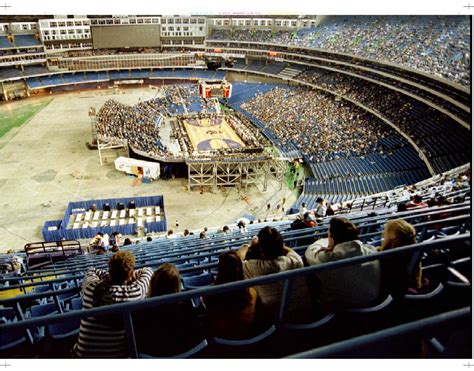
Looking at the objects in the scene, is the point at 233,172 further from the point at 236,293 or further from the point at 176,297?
the point at 176,297

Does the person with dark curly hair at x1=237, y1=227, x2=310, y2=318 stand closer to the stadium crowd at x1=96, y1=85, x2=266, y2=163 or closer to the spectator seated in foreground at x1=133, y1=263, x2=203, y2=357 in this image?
the spectator seated in foreground at x1=133, y1=263, x2=203, y2=357

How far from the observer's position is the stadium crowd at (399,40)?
76.6 ft

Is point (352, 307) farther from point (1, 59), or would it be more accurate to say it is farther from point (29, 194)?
point (1, 59)

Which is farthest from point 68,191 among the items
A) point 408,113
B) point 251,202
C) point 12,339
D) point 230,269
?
point 408,113

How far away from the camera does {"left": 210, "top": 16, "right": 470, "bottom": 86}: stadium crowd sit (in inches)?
920

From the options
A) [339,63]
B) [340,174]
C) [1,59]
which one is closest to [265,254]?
[340,174]

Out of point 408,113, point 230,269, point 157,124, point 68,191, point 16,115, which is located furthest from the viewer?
point 16,115

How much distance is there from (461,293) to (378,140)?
2708cm

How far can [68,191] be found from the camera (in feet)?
76.1

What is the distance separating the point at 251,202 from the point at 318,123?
1355 cm

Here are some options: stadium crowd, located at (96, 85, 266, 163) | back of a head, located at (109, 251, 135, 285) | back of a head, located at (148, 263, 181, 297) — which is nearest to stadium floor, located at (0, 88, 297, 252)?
stadium crowd, located at (96, 85, 266, 163)

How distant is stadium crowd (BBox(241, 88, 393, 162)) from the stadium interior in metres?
0.25

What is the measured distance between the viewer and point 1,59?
45.5 meters

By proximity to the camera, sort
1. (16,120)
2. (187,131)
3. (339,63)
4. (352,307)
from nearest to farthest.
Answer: (352,307), (187,131), (16,120), (339,63)
